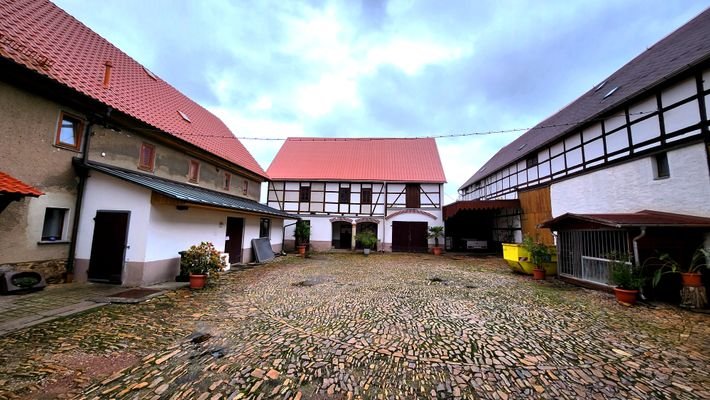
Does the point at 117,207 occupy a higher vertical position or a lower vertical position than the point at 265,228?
higher

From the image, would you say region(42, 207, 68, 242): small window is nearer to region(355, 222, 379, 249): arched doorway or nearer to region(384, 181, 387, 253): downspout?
region(355, 222, 379, 249): arched doorway

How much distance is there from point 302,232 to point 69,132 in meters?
12.3

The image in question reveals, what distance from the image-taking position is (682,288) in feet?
19.5

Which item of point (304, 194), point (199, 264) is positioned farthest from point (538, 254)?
point (304, 194)

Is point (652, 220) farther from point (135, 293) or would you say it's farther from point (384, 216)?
point (384, 216)

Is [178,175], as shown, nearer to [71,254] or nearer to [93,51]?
[71,254]

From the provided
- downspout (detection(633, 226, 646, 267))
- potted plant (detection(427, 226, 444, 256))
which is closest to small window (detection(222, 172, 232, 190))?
potted plant (detection(427, 226, 444, 256))

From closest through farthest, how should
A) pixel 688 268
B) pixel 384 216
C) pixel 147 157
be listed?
pixel 688 268 → pixel 147 157 → pixel 384 216

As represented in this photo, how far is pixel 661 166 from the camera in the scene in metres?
7.84

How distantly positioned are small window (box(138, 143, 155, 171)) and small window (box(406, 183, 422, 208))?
14.4 m

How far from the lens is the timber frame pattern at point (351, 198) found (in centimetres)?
1867

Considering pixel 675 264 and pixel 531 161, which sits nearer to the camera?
pixel 675 264

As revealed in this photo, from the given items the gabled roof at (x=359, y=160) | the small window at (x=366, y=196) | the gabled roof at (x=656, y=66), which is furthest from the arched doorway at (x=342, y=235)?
the gabled roof at (x=656, y=66)

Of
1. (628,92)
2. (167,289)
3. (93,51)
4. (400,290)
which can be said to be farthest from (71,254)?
(628,92)
